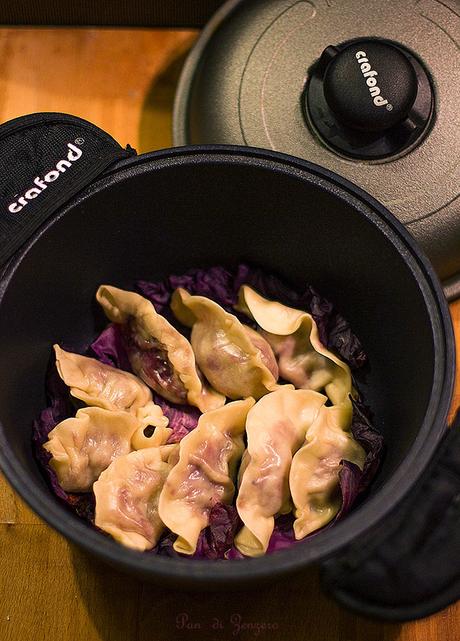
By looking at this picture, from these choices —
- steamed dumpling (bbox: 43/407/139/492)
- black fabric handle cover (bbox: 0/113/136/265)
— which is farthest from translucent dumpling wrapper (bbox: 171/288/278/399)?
black fabric handle cover (bbox: 0/113/136/265)

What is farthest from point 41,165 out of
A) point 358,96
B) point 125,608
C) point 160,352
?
point 125,608

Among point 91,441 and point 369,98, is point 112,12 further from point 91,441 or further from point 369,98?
point 91,441

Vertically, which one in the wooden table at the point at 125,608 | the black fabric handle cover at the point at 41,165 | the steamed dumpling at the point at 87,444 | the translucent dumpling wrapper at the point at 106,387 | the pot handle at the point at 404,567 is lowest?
the wooden table at the point at 125,608

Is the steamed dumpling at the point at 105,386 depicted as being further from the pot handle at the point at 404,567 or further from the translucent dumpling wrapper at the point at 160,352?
the pot handle at the point at 404,567

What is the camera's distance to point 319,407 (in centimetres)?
93

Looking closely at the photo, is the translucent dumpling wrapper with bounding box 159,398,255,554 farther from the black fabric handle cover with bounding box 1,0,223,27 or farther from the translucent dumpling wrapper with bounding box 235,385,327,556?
the black fabric handle cover with bounding box 1,0,223,27

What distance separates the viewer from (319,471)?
2.93 ft

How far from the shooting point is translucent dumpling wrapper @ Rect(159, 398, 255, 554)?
858 mm

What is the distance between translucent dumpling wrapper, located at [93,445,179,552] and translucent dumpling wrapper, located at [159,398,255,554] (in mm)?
30

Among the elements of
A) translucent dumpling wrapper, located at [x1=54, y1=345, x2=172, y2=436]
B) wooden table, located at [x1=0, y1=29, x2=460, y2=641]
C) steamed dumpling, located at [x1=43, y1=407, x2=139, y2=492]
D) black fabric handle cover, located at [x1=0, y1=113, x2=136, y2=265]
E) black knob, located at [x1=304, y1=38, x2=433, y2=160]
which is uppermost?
black knob, located at [x1=304, y1=38, x2=433, y2=160]

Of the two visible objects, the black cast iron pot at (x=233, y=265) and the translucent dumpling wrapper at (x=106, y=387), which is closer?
the black cast iron pot at (x=233, y=265)

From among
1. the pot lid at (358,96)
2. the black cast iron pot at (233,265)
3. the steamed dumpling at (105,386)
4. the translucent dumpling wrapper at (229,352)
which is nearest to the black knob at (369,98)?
the pot lid at (358,96)

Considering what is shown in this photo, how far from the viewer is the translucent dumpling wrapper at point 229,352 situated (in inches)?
37.3

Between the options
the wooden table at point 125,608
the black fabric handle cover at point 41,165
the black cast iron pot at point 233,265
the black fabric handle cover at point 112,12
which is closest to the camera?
the black cast iron pot at point 233,265
